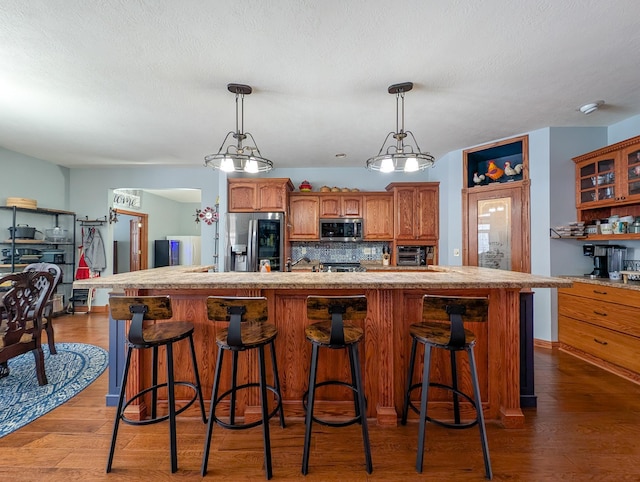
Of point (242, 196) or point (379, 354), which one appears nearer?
point (379, 354)

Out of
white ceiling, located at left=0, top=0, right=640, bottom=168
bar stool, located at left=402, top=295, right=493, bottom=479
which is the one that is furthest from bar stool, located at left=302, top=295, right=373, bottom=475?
white ceiling, located at left=0, top=0, right=640, bottom=168

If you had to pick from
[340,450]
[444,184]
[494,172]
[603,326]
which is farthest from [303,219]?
[603,326]

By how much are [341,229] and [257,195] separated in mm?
1470

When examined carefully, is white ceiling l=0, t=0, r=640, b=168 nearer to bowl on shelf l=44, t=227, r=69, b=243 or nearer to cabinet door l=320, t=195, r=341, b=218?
cabinet door l=320, t=195, r=341, b=218

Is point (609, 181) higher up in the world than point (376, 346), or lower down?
higher up

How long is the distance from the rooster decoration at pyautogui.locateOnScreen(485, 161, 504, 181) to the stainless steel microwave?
1951 millimetres

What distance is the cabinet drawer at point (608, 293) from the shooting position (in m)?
2.51

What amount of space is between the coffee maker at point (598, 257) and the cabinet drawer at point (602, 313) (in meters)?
0.40

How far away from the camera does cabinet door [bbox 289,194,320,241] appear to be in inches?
191

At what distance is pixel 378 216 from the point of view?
4844mm

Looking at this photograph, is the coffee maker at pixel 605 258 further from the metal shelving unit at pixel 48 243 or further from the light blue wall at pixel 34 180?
the light blue wall at pixel 34 180

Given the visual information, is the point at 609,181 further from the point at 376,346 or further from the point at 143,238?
the point at 143,238

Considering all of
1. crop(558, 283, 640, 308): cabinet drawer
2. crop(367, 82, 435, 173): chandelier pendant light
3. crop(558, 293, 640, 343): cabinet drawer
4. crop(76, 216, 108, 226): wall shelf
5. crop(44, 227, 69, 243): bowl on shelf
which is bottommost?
crop(558, 293, 640, 343): cabinet drawer

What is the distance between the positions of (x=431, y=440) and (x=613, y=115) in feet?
12.3
